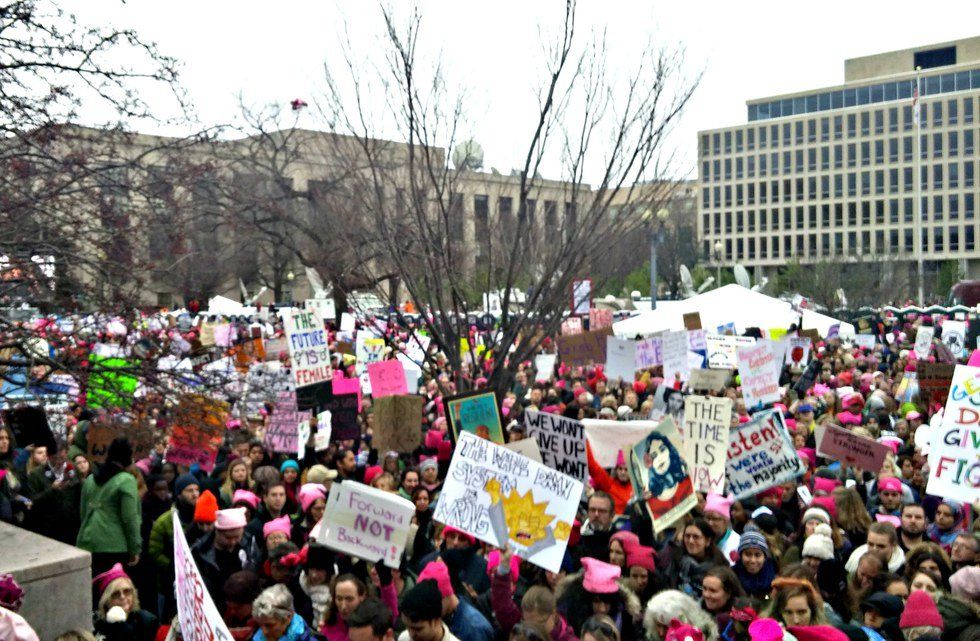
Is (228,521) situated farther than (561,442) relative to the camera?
No

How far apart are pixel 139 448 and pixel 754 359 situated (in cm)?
866

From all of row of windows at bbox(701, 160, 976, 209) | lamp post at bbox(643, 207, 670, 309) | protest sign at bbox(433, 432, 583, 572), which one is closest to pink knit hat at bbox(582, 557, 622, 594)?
protest sign at bbox(433, 432, 583, 572)

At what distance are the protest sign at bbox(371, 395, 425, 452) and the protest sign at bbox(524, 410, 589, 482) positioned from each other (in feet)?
6.24

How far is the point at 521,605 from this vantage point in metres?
5.69

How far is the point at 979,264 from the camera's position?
106 metres

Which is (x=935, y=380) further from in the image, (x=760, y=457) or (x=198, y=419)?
(x=198, y=419)

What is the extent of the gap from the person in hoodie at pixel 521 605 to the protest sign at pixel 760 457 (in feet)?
9.49

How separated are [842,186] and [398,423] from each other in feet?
353

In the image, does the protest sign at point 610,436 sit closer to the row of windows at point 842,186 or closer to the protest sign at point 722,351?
the protest sign at point 722,351

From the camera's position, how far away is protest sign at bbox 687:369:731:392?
15484 mm

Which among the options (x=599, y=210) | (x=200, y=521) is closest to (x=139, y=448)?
(x=200, y=521)

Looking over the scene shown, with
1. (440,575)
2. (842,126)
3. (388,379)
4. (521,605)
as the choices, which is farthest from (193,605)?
(842,126)

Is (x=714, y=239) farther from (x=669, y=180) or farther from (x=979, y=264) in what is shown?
(x=669, y=180)

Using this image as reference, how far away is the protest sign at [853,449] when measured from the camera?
9.46 m
